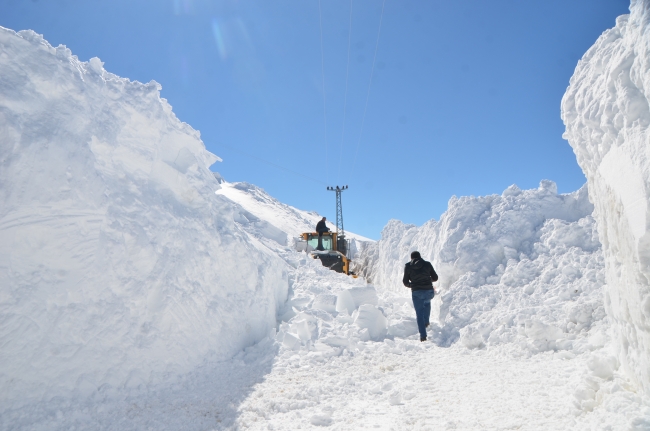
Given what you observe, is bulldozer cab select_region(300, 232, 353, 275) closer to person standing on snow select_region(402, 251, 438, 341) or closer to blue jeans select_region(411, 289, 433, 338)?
person standing on snow select_region(402, 251, 438, 341)

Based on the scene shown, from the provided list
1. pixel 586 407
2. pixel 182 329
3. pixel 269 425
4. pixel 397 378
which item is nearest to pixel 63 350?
pixel 182 329

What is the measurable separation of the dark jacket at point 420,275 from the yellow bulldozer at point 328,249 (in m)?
8.58

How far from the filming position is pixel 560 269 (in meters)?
5.83

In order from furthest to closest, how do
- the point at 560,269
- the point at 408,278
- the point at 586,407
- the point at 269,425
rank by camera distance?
the point at 408,278 → the point at 560,269 → the point at 269,425 → the point at 586,407

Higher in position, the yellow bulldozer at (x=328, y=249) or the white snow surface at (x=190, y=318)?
the yellow bulldozer at (x=328, y=249)

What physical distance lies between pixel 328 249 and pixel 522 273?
11170mm

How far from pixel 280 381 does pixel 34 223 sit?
3081mm

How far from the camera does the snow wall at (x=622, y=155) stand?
2.32 meters

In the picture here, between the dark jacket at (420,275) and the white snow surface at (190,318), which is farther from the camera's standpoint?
the dark jacket at (420,275)

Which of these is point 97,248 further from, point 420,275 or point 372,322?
point 420,275

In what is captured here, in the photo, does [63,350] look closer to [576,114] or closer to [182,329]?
[182,329]

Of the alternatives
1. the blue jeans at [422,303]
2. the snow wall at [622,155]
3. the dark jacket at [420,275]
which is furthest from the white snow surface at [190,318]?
the dark jacket at [420,275]

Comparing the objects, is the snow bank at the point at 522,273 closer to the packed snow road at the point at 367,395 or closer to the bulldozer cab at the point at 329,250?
the packed snow road at the point at 367,395

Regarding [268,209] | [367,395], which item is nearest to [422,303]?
[367,395]
